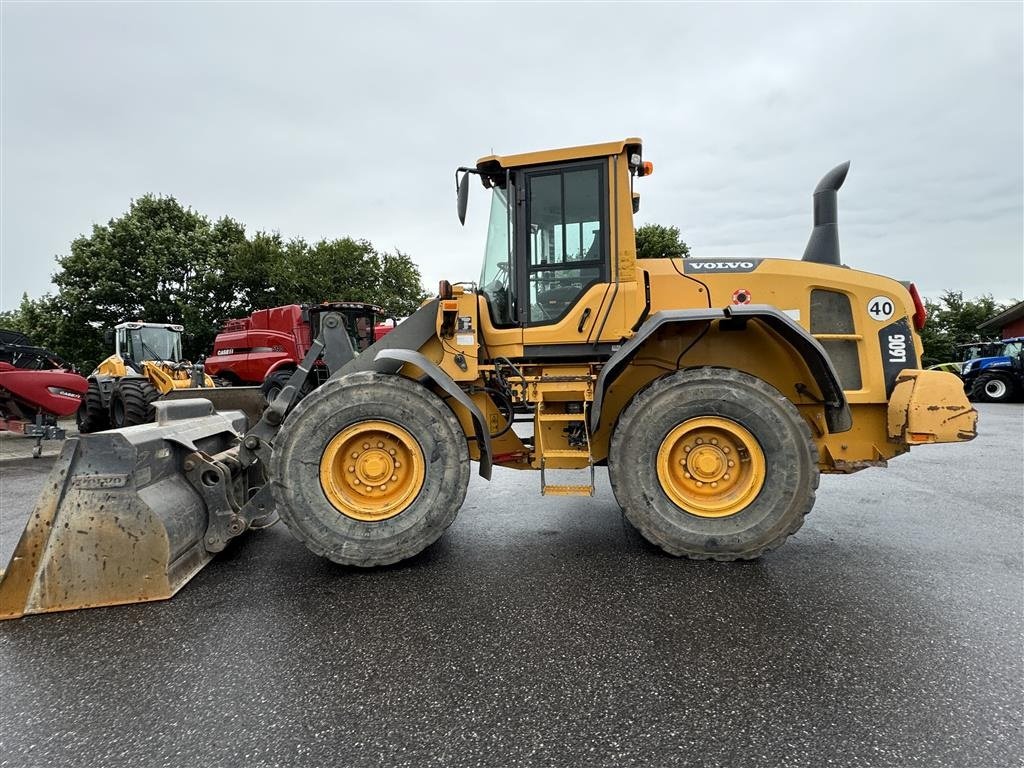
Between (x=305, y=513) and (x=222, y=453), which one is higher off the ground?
(x=222, y=453)

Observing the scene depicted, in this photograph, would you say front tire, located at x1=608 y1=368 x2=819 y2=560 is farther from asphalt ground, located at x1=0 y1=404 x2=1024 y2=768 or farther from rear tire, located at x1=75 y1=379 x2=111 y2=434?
rear tire, located at x1=75 y1=379 x2=111 y2=434

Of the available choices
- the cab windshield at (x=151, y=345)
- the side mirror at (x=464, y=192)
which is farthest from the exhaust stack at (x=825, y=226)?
the cab windshield at (x=151, y=345)

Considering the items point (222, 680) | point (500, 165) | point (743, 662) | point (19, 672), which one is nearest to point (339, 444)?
point (222, 680)

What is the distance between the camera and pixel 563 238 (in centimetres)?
Answer: 381

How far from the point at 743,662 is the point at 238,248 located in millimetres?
28678

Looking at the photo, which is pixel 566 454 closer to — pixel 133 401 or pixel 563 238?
pixel 563 238

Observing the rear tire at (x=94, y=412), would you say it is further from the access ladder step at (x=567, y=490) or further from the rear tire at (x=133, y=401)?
the access ladder step at (x=567, y=490)

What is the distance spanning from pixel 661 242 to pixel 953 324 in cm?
2565

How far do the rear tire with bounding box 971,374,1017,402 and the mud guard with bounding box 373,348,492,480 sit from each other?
20660 mm

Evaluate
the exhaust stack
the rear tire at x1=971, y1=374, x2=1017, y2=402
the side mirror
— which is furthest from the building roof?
the side mirror

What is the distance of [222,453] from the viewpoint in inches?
152

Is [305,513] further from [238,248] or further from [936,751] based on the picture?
[238,248]

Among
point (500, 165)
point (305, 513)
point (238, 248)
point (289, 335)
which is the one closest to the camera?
point (305, 513)

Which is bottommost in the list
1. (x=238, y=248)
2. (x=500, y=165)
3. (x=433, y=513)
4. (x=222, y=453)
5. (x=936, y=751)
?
(x=936, y=751)
